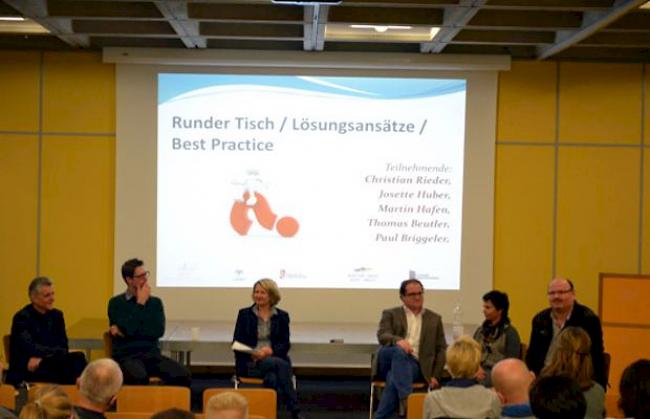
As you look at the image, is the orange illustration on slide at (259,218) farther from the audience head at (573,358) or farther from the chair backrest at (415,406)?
the audience head at (573,358)

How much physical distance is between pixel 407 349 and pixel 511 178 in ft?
9.92

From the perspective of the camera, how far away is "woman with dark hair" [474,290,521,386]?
7523 mm

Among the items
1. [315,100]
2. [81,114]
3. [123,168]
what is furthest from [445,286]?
[81,114]

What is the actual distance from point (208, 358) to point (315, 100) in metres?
2.79

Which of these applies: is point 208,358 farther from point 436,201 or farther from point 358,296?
point 436,201

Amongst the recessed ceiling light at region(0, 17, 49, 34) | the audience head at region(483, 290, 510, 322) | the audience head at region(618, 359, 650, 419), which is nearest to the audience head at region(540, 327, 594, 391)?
the audience head at region(618, 359, 650, 419)

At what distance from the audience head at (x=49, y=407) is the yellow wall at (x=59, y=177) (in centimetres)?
635

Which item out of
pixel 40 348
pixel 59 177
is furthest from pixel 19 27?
pixel 40 348

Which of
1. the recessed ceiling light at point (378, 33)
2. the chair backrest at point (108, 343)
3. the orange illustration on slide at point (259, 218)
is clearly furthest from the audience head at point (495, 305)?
the chair backrest at point (108, 343)

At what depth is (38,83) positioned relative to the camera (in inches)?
388

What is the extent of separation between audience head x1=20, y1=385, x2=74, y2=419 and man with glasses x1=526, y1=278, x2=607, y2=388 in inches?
162

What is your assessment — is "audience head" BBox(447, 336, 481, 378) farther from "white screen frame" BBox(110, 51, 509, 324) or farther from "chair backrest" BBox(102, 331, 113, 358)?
"white screen frame" BBox(110, 51, 509, 324)

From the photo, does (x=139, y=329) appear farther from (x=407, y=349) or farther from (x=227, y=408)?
(x=227, y=408)

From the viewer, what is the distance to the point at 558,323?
7.11m
